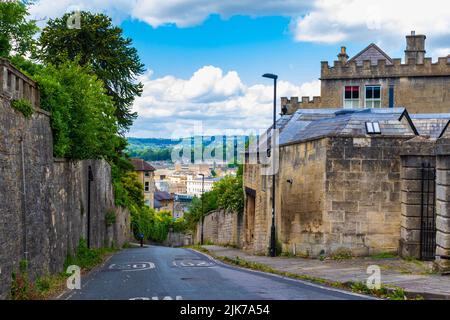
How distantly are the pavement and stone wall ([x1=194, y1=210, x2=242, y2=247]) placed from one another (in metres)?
21.8

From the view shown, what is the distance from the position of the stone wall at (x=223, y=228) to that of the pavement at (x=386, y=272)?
71.6 ft

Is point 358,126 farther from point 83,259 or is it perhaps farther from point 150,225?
point 150,225

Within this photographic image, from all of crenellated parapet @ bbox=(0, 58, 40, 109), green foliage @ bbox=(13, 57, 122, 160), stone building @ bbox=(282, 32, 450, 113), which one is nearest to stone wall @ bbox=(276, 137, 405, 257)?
green foliage @ bbox=(13, 57, 122, 160)

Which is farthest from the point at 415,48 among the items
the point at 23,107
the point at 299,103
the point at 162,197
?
the point at 162,197

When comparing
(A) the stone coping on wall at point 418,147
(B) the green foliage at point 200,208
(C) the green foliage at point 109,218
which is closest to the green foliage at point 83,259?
(A) the stone coping on wall at point 418,147

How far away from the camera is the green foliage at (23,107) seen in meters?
16.6

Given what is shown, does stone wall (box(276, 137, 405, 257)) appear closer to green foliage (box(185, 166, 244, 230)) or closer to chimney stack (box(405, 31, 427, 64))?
green foliage (box(185, 166, 244, 230))

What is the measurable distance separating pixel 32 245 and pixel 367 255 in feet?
41.1

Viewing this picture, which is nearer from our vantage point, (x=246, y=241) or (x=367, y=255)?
(x=367, y=255)

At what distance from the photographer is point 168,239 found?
10000cm

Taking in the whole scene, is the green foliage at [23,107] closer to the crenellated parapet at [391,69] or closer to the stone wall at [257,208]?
the stone wall at [257,208]

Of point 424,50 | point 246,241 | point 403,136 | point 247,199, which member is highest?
point 424,50
